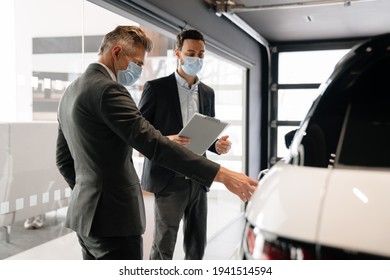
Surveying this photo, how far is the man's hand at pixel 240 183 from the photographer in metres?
1.44

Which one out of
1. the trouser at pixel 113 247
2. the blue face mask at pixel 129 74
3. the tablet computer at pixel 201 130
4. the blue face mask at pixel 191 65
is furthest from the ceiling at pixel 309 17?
the trouser at pixel 113 247

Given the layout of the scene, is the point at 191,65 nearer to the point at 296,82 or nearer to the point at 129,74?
the point at 129,74

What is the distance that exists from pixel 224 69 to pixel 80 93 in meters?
3.47

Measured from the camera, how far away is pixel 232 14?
4.04m

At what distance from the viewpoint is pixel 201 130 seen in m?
2.05

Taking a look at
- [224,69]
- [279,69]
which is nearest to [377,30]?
[279,69]

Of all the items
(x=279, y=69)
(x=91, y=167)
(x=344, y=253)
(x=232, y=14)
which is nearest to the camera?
(x=344, y=253)

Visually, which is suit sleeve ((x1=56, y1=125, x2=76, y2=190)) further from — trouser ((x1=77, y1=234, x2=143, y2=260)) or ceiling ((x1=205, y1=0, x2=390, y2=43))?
ceiling ((x1=205, y1=0, x2=390, y2=43))

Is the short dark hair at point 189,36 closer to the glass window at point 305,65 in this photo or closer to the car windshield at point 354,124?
the car windshield at point 354,124

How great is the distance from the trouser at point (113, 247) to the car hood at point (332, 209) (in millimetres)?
703

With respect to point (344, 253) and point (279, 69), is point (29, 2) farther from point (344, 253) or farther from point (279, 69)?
point (279, 69)

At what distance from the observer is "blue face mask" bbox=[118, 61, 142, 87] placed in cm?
166

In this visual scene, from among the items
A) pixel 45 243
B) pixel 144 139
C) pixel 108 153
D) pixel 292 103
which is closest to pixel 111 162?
pixel 108 153

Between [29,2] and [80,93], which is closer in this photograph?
[80,93]
